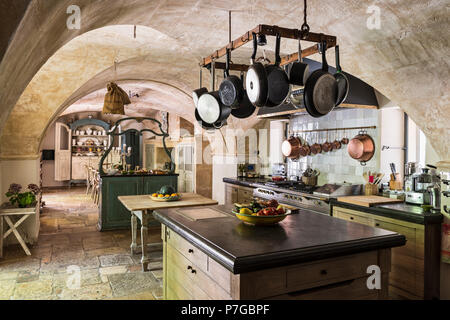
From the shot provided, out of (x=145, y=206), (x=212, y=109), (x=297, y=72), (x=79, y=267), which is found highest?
(x=297, y=72)

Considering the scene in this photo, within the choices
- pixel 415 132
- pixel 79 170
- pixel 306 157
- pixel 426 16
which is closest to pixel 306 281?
pixel 426 16

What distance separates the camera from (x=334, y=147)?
5.72m

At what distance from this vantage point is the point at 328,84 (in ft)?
8.76

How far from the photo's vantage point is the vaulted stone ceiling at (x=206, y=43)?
2070 mm

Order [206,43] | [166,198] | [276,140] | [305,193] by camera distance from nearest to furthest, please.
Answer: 1. [206,43]
2. [166,198]
3. [305,193]
4. [276,140]

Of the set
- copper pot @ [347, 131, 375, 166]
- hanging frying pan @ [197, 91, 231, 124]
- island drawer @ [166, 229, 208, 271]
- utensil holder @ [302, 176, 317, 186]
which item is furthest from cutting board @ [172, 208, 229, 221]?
copper pot @ [347, 131, 375, 166]

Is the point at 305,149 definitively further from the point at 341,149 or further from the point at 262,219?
the point at 262,219

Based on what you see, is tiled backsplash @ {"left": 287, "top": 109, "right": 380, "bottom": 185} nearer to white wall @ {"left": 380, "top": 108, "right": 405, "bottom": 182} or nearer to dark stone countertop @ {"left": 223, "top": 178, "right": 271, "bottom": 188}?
white wall @ {"left": 380, "top": 108, "right": 405, "bottom": 182}

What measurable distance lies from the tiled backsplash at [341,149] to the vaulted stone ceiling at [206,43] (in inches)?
60.9

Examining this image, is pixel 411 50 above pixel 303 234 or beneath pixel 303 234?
above

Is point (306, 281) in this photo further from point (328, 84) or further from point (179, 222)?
point (328, 84)

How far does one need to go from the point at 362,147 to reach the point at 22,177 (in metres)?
5.30

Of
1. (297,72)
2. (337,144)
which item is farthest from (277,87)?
(337,144)
